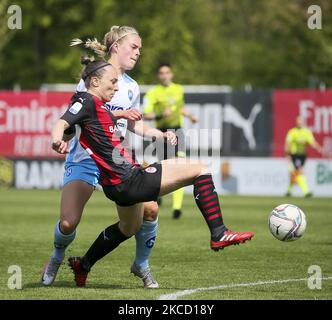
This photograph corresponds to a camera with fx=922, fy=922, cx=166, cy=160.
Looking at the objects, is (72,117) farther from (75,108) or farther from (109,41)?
(109,41)

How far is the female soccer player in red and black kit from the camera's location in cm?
695

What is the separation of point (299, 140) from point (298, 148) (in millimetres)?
244

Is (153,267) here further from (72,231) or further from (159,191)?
(159,191)

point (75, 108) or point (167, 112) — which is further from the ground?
point (75, 108)

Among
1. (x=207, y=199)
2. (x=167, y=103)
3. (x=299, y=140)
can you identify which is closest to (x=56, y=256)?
(x=207, y=199)

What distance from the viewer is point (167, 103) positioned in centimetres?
1568

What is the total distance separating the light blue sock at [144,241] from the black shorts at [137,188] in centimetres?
72

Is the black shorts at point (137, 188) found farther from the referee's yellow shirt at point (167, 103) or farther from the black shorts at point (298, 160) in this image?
the black shorts at point (298, 160)

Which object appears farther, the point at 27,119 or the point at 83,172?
the point at 27,119

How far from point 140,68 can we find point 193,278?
3469cm

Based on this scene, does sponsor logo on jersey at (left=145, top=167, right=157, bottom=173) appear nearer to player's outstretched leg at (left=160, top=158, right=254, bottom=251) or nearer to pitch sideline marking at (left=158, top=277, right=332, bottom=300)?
player's outstretched leg at (left=160, top=158, right=254, bottom=251)

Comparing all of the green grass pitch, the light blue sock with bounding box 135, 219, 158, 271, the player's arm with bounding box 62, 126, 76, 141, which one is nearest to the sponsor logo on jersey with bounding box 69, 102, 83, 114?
the player's arm with bounding box 62, 126, 76, 141

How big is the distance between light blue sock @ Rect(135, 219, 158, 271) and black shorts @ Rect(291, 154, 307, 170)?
1601cm
